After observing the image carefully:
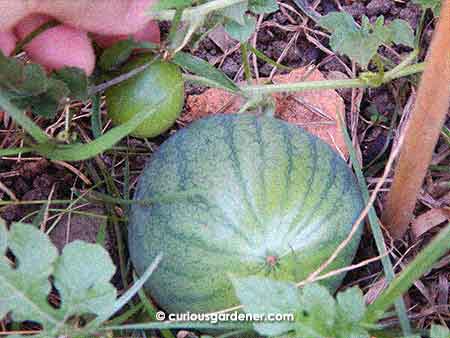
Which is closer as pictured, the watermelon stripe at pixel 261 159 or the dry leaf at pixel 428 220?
the watermelon stripe at pixel 261 159

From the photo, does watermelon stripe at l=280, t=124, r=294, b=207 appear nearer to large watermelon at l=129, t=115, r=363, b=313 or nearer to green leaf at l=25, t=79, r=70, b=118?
large watermelon at l=129, t=115, r=363, b=313

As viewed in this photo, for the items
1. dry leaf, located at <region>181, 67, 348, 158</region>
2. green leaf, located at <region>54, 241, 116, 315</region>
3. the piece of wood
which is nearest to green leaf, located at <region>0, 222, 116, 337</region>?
green leaf, located at <region>54, 241, 116, 315</region>

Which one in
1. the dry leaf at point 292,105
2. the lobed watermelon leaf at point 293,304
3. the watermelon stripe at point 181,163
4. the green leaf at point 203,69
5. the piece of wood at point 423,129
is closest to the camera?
the lobed watermelon leaf at point 293,304

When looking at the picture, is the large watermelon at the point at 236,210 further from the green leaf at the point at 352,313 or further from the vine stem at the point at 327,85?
the green leaf at the point at 352,313

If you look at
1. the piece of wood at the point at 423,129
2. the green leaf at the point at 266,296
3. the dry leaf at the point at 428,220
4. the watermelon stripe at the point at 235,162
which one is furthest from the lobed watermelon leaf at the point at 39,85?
the dry leaf at the point at 428,220

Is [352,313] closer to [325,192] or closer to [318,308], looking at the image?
[318,308]
